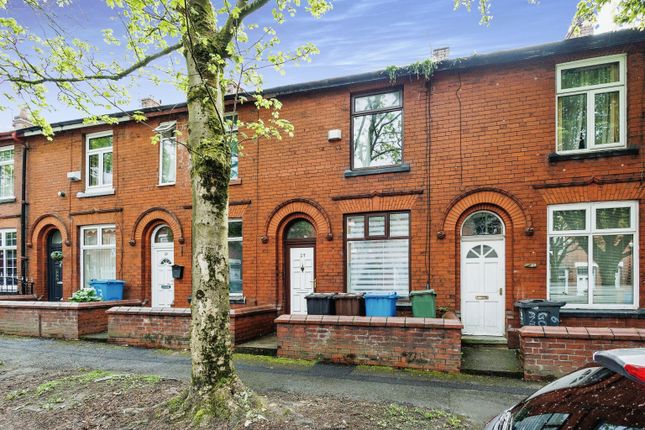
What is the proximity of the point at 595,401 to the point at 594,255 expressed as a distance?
7307 millimetres

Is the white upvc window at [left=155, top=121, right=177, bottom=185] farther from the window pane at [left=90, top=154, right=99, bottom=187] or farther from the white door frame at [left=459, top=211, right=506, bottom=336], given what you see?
the white door frame at [left=459, top=211, right=506, bottom=336]

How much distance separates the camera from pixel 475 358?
7008 millimetres

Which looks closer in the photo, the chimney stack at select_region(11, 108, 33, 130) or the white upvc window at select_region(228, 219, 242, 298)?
the white upvc window at select_region(228, 219, 242, 298)

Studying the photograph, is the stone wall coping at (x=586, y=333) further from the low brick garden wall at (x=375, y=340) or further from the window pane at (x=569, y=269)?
the window pane at (x=569, y=269)

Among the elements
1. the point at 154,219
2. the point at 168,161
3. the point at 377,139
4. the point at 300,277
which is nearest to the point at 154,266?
the point at 154,219

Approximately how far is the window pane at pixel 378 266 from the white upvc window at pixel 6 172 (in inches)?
485

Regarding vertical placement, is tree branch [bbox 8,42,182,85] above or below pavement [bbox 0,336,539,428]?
above

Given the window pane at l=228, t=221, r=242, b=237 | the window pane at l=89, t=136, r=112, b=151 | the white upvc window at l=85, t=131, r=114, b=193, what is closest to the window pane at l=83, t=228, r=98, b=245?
the white upvc window at l=85, t=131, r=114, b=193

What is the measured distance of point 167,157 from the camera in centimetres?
1171

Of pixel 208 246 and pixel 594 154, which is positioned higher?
pixel 594 154

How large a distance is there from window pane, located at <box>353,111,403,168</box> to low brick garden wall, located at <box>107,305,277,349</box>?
14.1 ft

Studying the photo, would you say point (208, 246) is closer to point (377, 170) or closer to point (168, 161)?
point (377, 170)

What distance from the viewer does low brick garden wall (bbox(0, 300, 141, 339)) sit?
9.41 meters

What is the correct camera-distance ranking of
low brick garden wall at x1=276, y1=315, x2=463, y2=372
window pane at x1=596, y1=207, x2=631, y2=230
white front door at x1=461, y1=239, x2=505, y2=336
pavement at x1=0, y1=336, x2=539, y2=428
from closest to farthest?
pavement at x1=0, y1=336, x2=539, y2=428 < low brick garden wall at x1=276, y1=315, x2=463, y2=372 < window pane at x1=596, y1=207, x2=631, y2=230 < white front door at x1=461, y1=239, x2=505, y2=336
